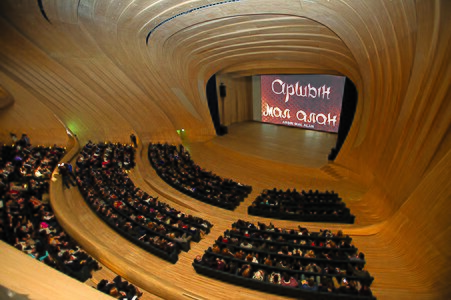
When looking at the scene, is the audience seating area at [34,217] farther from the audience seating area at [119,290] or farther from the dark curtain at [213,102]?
the dark curtain at [213,102]

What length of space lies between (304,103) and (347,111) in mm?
4910

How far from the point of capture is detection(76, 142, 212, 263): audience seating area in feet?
20.4

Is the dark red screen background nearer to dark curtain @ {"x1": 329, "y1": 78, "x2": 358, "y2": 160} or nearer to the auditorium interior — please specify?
the auditorium interior

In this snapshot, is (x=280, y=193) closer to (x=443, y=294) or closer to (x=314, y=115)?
(x=443, y=294)

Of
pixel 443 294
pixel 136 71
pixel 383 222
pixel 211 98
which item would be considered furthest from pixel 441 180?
pixel 211 98

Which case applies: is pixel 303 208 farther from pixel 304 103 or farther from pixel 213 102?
pixel 213 102

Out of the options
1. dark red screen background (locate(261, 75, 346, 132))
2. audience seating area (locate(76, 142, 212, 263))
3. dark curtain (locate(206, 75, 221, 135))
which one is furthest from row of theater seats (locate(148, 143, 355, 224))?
dark red screen background (locate(261, 75, 346, 132))

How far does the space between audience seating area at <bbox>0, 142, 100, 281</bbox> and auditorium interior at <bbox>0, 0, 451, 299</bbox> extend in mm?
354

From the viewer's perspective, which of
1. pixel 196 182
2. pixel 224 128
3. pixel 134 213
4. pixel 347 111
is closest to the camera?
pixel 134 213

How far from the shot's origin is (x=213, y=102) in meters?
17.5

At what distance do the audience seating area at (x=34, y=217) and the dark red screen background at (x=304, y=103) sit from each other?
47.2 ft

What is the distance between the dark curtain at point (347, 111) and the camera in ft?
38.7

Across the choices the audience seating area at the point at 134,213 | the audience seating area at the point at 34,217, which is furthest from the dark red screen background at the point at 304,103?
the audience seating area at the point at 34,217

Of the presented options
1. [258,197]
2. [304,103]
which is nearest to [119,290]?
[258,197]
